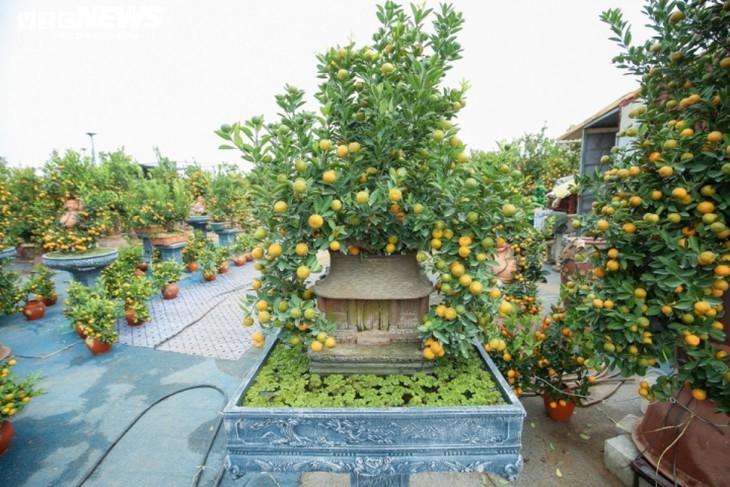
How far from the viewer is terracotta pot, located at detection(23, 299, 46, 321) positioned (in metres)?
6.26

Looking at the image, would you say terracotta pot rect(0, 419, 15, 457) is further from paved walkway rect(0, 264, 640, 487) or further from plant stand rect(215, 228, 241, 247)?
plant stand rect(215, 228, 241, 247)

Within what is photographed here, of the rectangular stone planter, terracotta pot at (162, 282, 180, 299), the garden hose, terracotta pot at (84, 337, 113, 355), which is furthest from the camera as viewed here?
terracotta pot at (162, 282, 180, 299)

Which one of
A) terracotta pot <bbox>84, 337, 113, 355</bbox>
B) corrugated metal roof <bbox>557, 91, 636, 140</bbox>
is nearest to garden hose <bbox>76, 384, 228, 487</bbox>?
terracotta pot <bbox>84, 337, 113, 355</bbox>

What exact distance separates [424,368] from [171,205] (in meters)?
9.21

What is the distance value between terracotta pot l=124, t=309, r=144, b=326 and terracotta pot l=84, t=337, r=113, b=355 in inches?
33.3

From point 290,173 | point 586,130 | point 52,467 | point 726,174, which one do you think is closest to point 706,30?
point 726,174

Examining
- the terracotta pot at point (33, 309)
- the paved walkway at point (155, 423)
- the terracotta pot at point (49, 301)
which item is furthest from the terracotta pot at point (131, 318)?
the terracotta pot at point (49, 301)

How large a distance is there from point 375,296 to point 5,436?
4034 millimetres

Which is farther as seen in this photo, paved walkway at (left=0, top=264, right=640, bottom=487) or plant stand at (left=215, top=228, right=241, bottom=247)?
plant stand at (left=215, top=228, right=241, bottom=247)

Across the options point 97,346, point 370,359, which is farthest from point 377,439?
point 97,346

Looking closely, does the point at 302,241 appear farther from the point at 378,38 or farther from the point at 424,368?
the point at 378,38

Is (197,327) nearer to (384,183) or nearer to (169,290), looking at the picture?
(169,290)

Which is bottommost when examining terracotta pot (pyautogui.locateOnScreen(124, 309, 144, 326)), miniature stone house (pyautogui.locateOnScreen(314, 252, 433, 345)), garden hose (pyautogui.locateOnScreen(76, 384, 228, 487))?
garden hose (pyautogui.locateOnScreen(76, 384, 228, 487))

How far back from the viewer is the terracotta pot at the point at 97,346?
4.91 m
